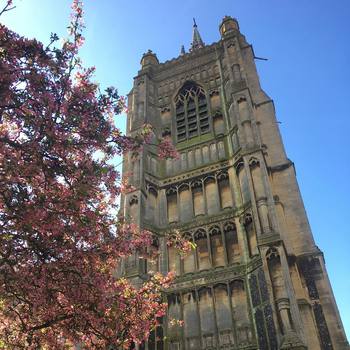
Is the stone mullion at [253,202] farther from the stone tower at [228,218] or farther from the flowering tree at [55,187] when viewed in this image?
the flowering tree at [55,187]

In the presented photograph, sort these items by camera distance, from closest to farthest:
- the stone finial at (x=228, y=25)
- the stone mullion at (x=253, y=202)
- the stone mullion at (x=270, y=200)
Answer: the stone mullion at (x=270, y=200) → the stone mullion at (x=253, y=202) → the stone finial at (x=228, y=25)

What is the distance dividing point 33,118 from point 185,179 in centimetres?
1619

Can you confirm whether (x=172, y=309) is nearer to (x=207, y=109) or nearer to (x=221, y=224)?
(x=221, y=224)

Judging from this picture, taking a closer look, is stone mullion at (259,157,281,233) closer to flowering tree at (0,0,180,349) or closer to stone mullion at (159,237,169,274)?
stone mullion at (159,237,169,274)

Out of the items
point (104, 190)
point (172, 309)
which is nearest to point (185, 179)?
point (172, 309)

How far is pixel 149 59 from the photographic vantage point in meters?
32.8

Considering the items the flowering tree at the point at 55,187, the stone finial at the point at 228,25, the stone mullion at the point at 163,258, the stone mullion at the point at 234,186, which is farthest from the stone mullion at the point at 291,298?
the stone finial at the point at 228,25

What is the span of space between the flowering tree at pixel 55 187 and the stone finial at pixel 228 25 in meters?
23.9

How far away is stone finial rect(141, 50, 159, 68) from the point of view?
32.5 meters

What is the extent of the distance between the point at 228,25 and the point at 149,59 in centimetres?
674

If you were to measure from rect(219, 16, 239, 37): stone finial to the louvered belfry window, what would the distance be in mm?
5118

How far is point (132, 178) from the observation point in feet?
73.9

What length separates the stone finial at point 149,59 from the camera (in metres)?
32.5

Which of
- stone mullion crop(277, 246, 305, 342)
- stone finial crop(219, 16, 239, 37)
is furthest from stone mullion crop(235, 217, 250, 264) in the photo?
stone finial crop(219, 16, 239, 37)
